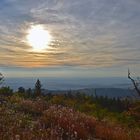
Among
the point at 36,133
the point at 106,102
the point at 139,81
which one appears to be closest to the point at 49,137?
the point at 36,133

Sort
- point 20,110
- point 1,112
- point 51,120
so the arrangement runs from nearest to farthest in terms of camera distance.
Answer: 1. point 51,120
2. point 1,112
3. point 20,110

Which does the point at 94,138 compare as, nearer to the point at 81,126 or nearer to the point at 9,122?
the point at 81,126

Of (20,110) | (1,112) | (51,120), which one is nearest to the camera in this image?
(51,120)

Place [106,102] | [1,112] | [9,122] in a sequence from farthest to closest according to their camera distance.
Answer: [106,102], [1,112], [9,122]

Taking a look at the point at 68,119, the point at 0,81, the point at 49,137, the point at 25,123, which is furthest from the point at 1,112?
the point at 0,81

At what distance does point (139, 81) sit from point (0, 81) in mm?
16534

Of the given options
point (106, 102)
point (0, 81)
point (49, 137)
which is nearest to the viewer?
point (49, 137)

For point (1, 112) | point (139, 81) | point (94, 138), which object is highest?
point (139, 81)

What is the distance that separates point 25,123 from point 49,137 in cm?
242

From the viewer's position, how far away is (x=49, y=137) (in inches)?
310

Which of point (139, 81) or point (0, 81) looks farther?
point (0, 81)

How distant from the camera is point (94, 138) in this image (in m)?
10.0

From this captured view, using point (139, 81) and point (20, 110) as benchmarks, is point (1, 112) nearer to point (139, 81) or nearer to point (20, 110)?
point (20, 110)

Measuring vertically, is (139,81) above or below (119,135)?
above
